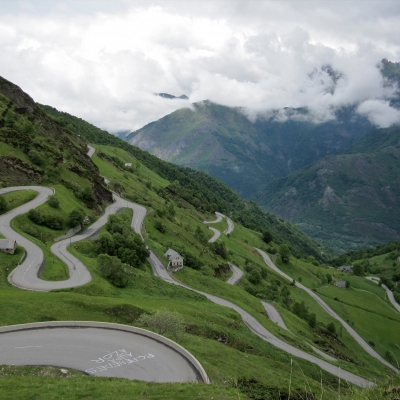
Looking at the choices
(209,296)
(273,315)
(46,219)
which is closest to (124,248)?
(46,219)

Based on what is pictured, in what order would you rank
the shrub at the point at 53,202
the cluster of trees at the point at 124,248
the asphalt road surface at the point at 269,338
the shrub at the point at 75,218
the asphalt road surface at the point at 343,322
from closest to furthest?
the asphalt road surface at the point at 269,338 < the cluster of trees at the point at 124,248 < the shrub at the point at 53,202 < the shrub at the point at 75,218 < the asphalt road surface at the point at 343,322

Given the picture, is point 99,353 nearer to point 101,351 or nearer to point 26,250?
point 101,351

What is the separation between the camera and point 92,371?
98.4 ft

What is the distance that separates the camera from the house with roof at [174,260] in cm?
8876

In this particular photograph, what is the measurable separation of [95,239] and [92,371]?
52211 mm

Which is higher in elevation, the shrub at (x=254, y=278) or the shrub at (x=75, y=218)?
the shrub at (x=75, y=218)

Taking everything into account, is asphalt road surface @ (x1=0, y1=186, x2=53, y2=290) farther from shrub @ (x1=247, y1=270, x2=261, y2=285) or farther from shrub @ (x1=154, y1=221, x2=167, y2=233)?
shrub @ (x1=247, y1=270, x2=261, y2=285)

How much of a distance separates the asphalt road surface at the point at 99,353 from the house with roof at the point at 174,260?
5121cm

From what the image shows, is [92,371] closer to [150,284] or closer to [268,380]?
[268,380]

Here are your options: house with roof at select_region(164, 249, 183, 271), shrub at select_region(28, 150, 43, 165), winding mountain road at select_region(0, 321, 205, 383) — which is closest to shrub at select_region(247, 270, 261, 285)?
house with roof at select_region(164, 249, 183, 271)

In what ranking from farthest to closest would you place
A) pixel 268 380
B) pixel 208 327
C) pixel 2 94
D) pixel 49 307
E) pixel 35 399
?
pixel 2 94
pixel 208 327
pixel 49 307
pixel 268 380
pixel 35 399

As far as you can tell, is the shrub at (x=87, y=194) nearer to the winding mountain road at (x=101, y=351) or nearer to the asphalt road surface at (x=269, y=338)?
the asphalt road surface at (x=269, y=338)

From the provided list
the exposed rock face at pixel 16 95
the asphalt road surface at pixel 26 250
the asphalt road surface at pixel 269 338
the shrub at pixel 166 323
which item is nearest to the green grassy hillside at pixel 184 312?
the shrub at pixel 166 323

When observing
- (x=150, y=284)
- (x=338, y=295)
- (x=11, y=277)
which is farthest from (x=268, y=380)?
(x=338, y=295)
